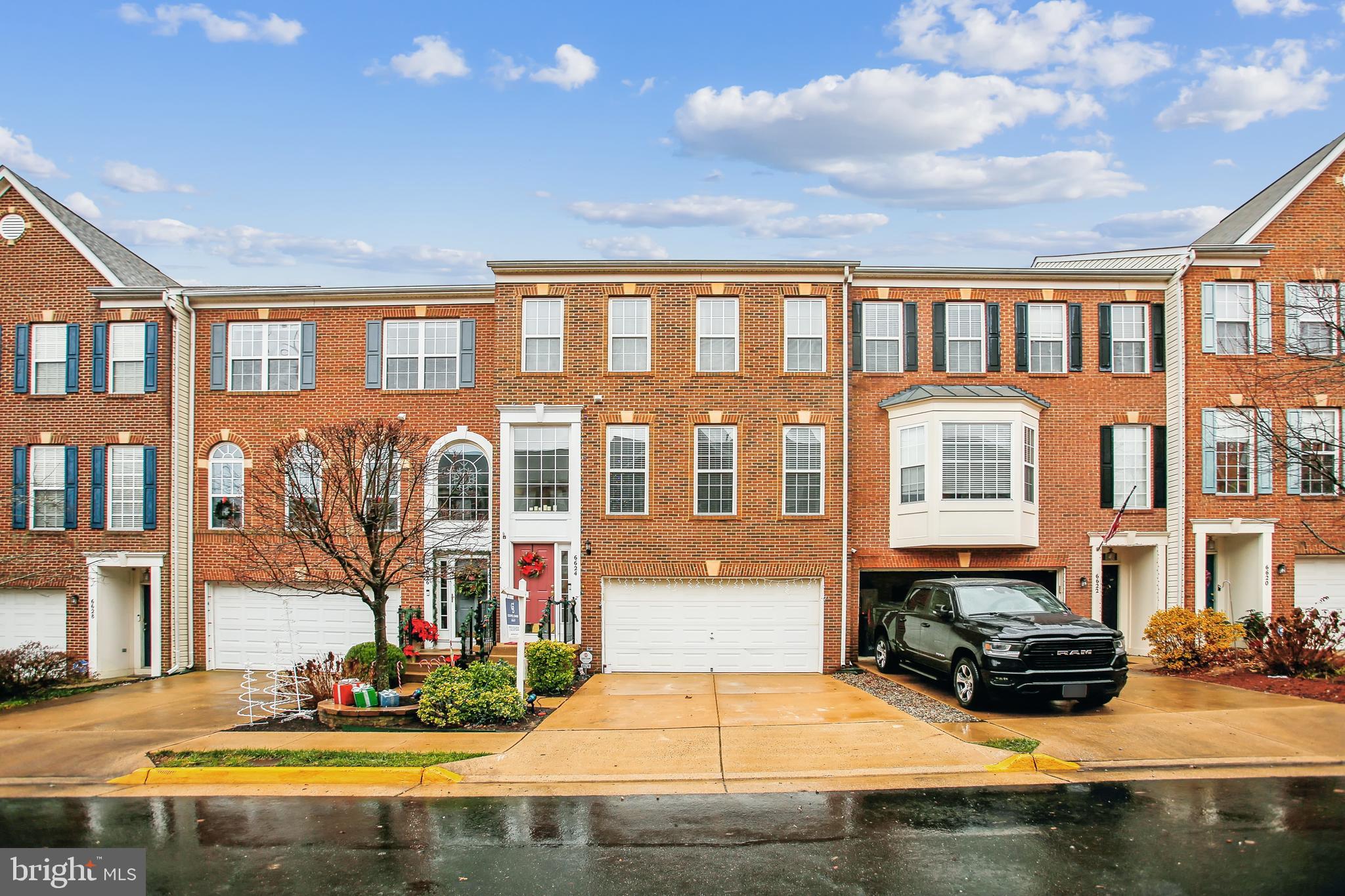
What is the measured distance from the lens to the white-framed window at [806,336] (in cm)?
1900

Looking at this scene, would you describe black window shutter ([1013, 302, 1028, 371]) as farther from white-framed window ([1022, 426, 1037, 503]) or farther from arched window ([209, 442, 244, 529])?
arched window ([209, 442, 244, 529])

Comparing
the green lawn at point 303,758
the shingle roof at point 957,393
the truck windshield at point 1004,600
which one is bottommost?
the green lawn at point 303,758

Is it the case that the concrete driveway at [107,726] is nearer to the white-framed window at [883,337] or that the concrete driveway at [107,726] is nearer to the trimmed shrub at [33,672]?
the trimmed shrub at [33,672]

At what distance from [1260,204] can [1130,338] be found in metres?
4.62

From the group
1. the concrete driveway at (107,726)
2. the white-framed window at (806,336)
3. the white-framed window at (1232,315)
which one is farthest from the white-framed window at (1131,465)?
the concrete driveway at (107,726)

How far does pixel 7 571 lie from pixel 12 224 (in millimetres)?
7702

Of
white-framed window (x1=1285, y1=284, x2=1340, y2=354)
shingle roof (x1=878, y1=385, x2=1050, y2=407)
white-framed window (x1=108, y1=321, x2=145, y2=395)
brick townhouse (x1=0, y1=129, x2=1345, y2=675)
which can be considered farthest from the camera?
white-framed window (x1=108, y1=321, x2=145, y2=395)

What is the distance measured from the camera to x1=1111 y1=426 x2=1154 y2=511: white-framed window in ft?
63.8

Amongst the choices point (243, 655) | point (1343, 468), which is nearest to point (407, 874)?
point (243, 655)

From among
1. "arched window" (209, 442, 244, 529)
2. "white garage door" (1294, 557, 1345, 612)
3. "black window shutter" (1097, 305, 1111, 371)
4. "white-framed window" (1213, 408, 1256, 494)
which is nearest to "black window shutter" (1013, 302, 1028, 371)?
"black window shutter" (1097, 305, 1111, 371)

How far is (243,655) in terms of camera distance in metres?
20.0

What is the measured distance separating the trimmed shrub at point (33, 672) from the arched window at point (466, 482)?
26.5ft

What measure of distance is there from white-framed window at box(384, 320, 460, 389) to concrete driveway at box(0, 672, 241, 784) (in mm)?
7157

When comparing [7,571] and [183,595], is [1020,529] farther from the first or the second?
[7,571]
